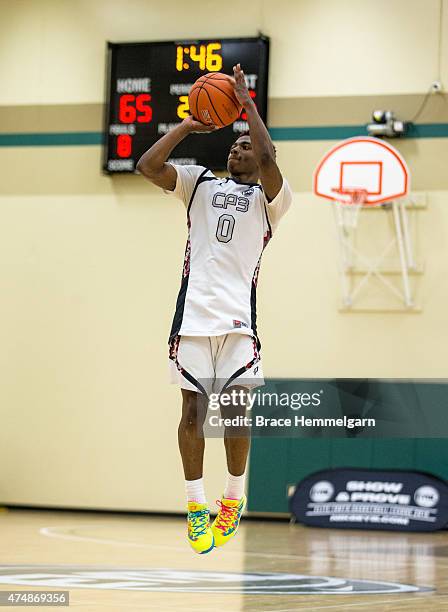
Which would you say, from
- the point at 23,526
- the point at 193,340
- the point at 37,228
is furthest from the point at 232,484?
the point at 37,228

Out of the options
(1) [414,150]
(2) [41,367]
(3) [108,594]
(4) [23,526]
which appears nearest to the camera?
(3) [108,594]

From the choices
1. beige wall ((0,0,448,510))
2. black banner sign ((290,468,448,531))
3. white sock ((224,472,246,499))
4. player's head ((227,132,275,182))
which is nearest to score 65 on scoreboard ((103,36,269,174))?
beige wall ((0,0,448,510))

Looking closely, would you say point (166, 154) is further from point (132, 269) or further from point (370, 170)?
point (132, 269)

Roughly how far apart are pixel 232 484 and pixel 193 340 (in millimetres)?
782

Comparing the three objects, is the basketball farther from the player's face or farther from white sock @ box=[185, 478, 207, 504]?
white sock @ box=[185, 478, 207, 504]

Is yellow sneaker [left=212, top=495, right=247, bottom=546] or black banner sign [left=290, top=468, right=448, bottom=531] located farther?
black banner sign [left=290, top=468, right=448, bottom=531]

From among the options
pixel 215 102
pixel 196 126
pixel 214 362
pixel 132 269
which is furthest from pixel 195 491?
pixel 132 269

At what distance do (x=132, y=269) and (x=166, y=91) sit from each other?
202 cm

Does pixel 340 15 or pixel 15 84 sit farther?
pixel 15 84

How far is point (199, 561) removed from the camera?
26.0 feet

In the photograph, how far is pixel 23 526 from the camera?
33.0ft

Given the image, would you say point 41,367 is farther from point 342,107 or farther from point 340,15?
point 340,15

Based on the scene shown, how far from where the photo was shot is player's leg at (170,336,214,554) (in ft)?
16.2

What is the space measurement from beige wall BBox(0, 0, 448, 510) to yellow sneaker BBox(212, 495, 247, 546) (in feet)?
18.8
